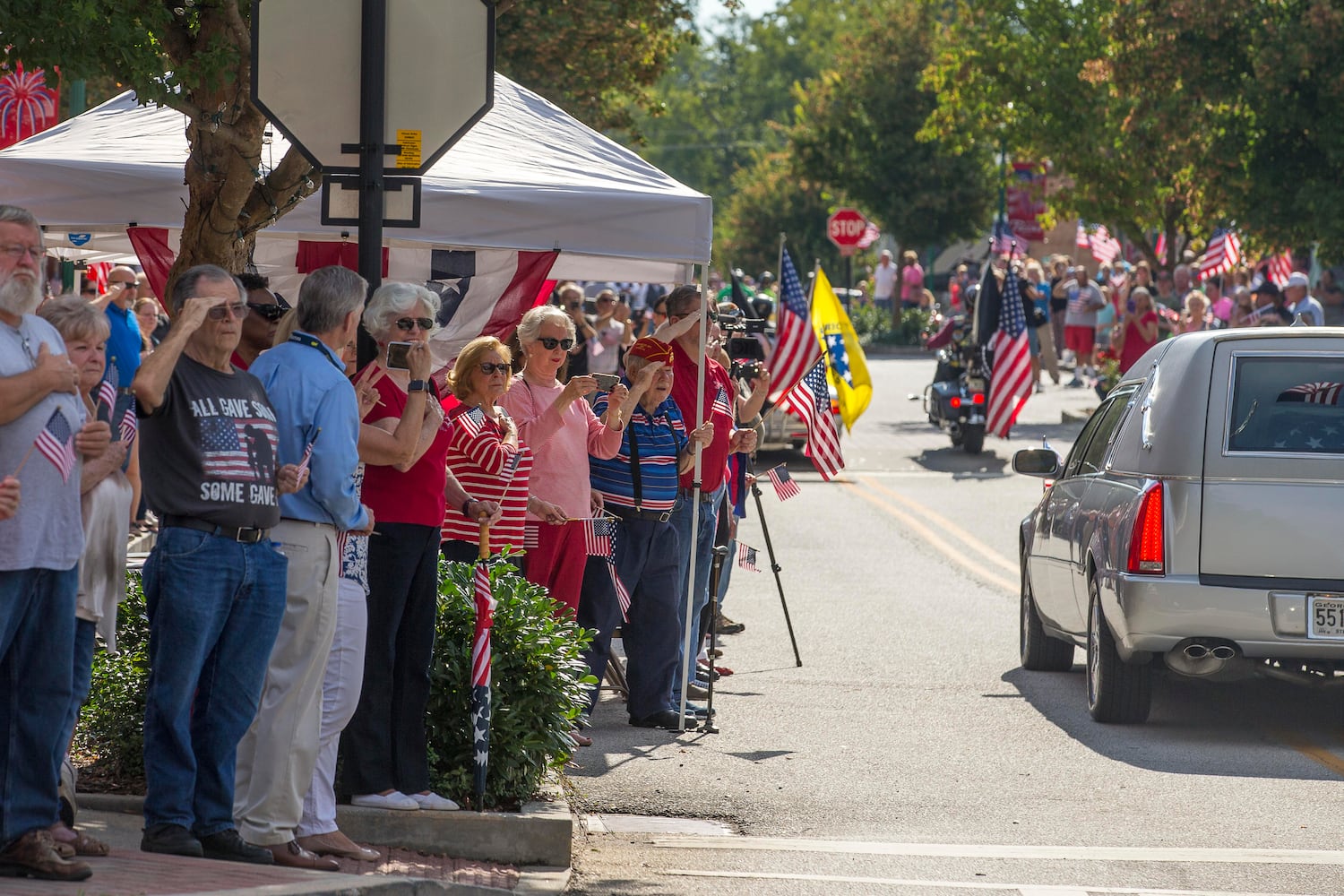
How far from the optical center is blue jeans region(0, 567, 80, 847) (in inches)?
224

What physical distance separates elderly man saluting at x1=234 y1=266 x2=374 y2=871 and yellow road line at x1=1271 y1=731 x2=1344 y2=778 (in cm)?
471

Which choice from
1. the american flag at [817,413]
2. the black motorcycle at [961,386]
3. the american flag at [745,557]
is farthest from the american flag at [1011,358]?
the american flag at [745,557]

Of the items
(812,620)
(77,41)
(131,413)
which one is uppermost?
(77,41)

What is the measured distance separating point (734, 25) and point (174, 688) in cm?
13160

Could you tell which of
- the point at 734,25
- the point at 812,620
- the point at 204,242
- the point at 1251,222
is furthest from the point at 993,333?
the point at 734,25

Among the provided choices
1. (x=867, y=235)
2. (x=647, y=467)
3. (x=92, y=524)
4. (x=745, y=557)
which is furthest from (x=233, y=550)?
(x=867, y=235)

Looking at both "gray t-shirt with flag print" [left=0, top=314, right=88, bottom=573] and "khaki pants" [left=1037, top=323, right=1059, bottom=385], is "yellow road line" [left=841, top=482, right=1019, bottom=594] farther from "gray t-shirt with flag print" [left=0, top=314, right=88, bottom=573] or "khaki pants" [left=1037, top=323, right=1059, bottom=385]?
"khaki pants" [left=1037, top=323, right=1059, bottom=385]

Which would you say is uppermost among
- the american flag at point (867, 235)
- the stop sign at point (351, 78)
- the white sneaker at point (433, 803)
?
the american flag at point (867, 235)

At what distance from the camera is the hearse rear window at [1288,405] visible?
9.20 metres

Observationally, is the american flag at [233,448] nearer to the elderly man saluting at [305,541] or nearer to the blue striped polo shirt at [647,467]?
the elderly man saluting at [305,541]

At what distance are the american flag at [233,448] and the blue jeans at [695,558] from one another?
3795 millimetres

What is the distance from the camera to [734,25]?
440ft

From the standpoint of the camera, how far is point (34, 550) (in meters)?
5.55

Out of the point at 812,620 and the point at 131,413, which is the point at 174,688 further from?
the point at 812,620
